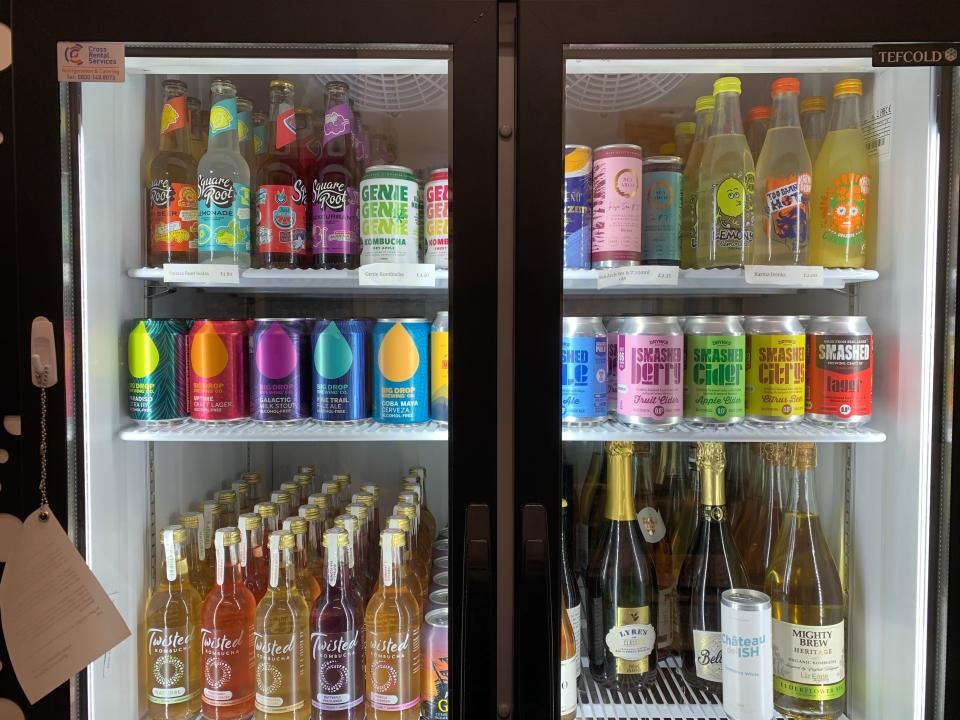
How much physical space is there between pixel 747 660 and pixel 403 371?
810 millimetres

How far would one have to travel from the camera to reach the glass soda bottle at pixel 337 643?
3.79 ft

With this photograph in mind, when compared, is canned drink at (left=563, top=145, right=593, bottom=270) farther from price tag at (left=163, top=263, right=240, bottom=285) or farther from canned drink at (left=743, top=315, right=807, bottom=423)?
price tag at (left=163, top=263, right=240, bottom=285)

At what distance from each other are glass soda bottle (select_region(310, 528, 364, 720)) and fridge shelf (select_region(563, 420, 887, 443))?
18.9 inches

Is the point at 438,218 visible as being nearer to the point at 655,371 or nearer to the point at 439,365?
the point at 439,365

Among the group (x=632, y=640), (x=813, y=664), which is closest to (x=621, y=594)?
(x=632, y=640)

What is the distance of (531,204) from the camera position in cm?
98

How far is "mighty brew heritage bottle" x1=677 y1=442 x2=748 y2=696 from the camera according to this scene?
127cm

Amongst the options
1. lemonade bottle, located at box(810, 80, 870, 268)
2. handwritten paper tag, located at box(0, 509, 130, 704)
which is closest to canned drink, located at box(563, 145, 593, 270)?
lemonade bottle, located at box(810, 80, 870, 268)

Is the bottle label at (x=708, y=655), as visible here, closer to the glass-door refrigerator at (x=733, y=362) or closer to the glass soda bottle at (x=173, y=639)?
the glass-door refrigerator at (x=733, y=362)

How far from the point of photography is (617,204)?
1.15 meters

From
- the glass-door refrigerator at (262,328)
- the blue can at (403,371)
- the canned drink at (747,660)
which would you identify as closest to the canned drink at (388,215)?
the glass-door refrigerator at (262,328)

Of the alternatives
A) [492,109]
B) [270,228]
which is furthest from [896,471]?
[270,228]

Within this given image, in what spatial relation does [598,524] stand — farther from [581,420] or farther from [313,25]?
[313,25]

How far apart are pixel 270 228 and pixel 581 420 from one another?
673 mm
